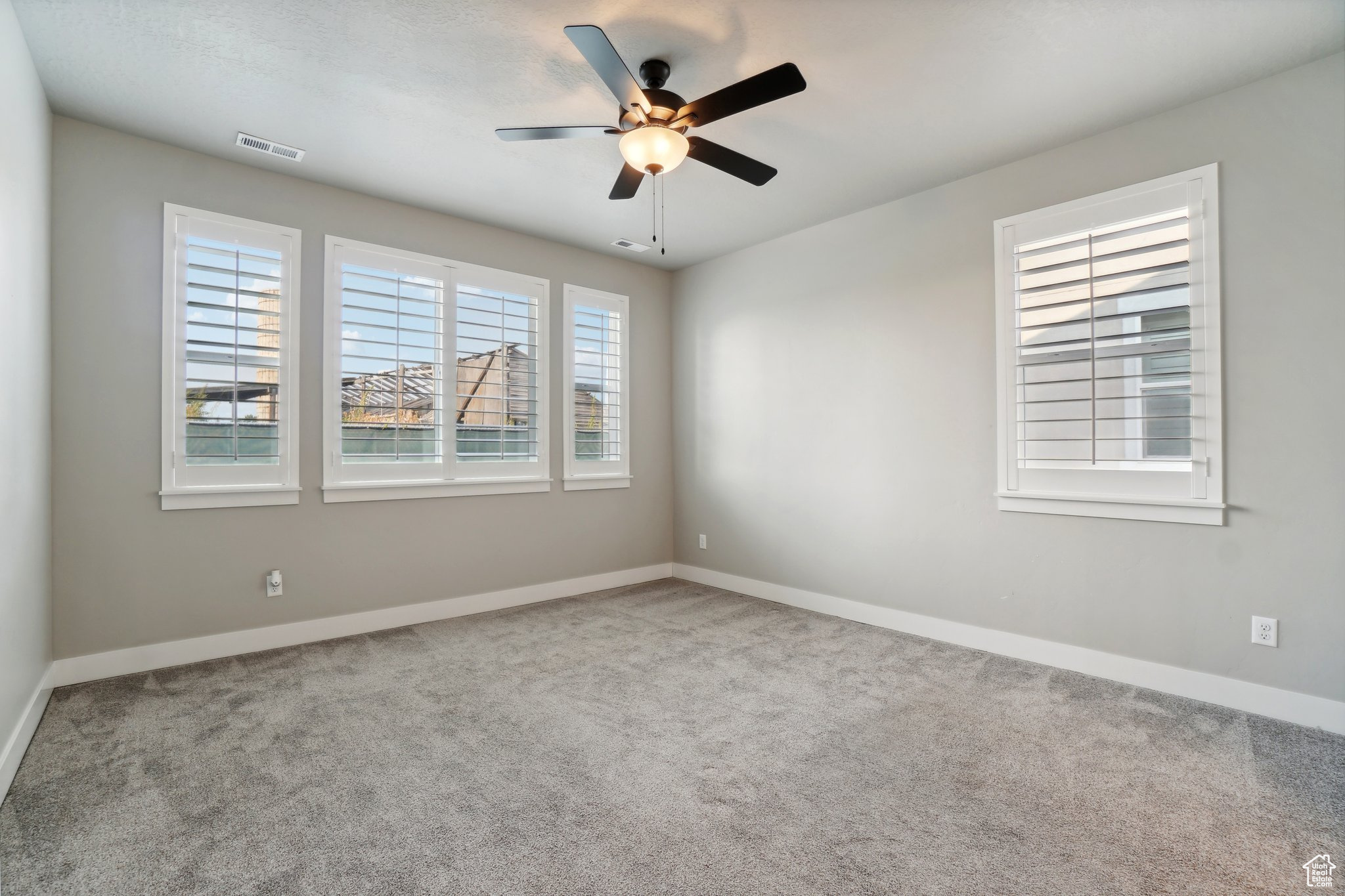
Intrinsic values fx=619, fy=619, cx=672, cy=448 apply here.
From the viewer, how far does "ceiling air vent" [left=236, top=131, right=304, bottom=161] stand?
124 inches

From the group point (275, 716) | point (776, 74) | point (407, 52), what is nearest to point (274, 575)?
point (275, 716)

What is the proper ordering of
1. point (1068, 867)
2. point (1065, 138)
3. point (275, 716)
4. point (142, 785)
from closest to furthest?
point (1068, 867) → point (142, 785) → point (275, 716) → point (1065, 138)

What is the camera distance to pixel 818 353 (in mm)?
4414

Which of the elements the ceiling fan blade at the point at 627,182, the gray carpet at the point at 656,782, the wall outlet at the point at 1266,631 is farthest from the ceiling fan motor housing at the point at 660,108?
the wall outlet at the point at 1266,631

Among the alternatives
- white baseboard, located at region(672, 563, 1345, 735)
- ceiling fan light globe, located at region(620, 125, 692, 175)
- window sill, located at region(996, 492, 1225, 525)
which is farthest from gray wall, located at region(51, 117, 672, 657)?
window sill, located at region(996, 492, 1225, 525)

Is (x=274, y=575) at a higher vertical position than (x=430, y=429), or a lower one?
lower

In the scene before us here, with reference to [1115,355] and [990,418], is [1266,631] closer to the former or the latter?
[1115,355]

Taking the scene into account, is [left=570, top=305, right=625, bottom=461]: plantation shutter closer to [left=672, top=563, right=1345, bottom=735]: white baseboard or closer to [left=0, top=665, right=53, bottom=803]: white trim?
[left=672, top=563, right=1345, bottom=735]: white baseboard

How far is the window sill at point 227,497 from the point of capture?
3.22 meters

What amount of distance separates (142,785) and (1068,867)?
2921 mm

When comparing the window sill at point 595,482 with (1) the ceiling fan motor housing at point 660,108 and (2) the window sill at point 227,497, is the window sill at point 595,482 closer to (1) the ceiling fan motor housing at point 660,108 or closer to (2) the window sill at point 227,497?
(2) the window sill at point 227,497

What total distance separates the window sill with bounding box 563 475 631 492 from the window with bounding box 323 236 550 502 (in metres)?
0.21

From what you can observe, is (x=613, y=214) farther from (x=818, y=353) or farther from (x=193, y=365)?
(x=193, y=365)

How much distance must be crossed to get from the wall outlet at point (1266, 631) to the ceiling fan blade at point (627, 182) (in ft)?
11.0
